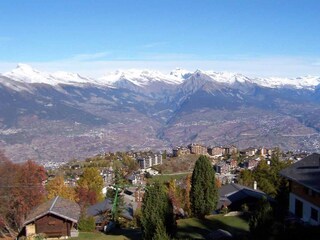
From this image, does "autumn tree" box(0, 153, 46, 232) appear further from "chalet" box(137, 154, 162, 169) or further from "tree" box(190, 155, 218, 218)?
"chalet" box(137, 154, 162, 169)

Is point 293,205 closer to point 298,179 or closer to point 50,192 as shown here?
point 298,179

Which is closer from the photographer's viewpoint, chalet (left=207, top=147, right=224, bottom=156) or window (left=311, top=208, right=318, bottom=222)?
window (left=311, top=208, right=318, bottom=222)

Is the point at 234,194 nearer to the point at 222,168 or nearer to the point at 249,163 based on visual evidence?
the point at 222,168

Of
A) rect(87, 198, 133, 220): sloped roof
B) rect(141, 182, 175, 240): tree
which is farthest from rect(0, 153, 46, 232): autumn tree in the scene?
rect(141, 182, 175, 240): tree

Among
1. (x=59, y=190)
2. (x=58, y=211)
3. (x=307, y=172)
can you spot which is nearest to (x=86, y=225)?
(x=58, y=211)

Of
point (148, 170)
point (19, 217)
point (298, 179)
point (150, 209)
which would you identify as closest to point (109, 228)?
point (19, 217)
